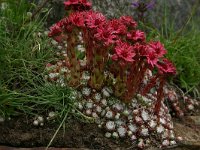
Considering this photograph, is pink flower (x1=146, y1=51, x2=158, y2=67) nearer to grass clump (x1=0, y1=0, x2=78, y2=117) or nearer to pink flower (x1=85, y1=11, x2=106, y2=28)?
pink flower (x1=85, y1=11, x2=106, y2=28)

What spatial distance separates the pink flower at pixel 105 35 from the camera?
4133mm

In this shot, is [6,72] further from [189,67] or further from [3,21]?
[189,67]

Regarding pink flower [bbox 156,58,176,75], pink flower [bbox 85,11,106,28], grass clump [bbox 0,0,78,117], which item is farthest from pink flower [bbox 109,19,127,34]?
grass clump [bbox 0,0,78,117]

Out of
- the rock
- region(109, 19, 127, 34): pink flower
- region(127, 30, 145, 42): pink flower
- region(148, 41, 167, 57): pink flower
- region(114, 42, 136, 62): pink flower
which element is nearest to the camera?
region(114, 42, 136, 62): pink flower

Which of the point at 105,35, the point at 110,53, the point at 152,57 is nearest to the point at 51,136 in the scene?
the point at 110,53

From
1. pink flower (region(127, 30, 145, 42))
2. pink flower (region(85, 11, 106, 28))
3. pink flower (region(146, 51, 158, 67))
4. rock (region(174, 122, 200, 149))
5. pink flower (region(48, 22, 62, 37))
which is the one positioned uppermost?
pink flower (region(85, 11, 106, 28))

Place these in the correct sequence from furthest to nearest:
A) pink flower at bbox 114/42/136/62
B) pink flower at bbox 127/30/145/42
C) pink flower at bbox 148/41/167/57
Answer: pink flower at bbox 127/30/145/42 → pink flower at bbox 148/41/167/57 → pink flower at bbox 114/42/136/62

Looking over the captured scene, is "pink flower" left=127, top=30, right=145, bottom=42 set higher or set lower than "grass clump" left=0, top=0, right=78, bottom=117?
higher

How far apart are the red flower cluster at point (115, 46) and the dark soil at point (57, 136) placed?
0.44 m

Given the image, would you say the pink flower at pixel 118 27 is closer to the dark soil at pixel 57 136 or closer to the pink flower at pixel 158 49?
the pink flower at pixel 158 49

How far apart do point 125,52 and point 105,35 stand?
228mm

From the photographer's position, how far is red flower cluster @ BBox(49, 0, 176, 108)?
4.17 metres

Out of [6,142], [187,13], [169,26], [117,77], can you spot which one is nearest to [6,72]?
[6,142]

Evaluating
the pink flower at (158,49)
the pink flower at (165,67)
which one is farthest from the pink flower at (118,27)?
the pink flower at (165,67)
